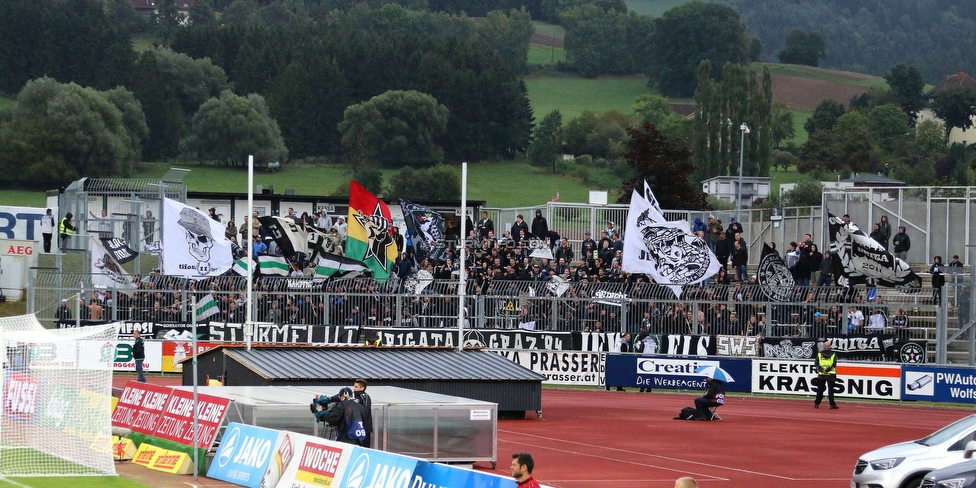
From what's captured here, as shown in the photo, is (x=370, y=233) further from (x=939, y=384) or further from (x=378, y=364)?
(x=939, y=384)

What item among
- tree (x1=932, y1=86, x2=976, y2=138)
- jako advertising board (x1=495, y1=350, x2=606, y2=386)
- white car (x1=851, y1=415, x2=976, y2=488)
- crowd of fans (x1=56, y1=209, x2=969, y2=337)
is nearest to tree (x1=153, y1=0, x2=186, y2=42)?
tree (x1=932, y1=86, x2=976, y2=138)

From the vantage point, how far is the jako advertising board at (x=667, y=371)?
3788 cm

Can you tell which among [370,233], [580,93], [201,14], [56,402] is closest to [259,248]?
[370,233]

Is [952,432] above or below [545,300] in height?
below

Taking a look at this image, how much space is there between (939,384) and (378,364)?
16887 mm

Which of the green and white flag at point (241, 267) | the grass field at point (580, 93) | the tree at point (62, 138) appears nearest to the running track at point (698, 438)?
the green and white flag at point (241, 267)

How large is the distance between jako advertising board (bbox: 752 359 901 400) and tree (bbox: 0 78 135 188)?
259 ft

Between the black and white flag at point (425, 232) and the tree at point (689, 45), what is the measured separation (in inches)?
5471

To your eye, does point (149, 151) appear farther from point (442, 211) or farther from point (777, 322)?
point (777, 322)

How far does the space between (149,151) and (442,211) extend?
74.4 meters

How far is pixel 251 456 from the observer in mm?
19578

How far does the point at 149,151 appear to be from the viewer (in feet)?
413

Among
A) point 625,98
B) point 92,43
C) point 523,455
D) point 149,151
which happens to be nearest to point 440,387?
point 523,455

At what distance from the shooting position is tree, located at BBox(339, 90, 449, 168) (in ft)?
420
